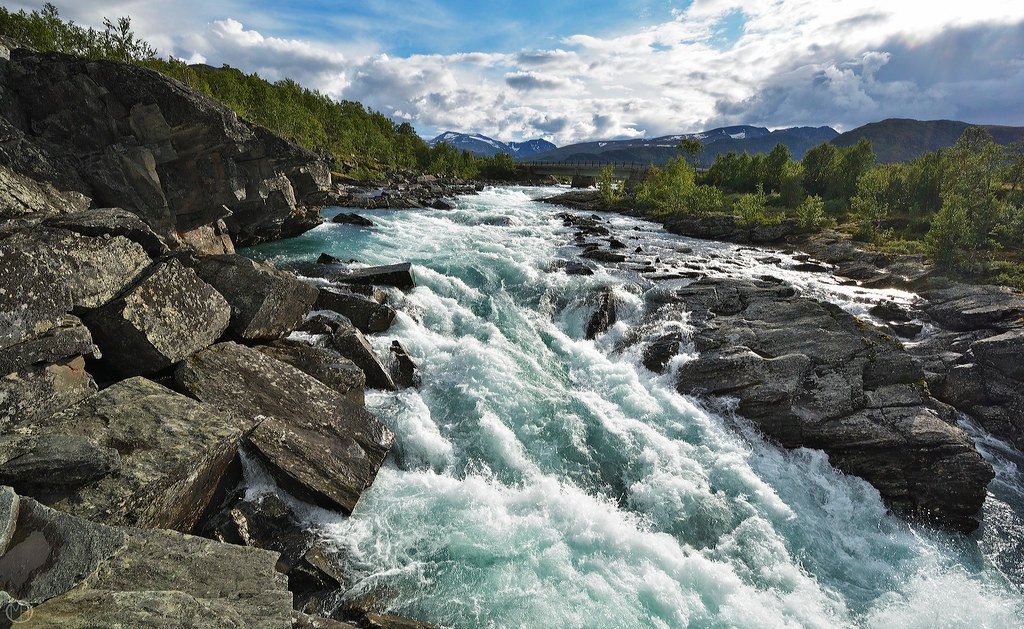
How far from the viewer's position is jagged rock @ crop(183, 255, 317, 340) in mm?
14141

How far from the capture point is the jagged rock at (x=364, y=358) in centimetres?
1605

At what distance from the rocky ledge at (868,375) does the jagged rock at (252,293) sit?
1488 cm

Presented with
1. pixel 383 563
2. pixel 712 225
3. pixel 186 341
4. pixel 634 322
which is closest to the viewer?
pixel 383 563

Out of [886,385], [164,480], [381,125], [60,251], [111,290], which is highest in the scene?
[381,125]

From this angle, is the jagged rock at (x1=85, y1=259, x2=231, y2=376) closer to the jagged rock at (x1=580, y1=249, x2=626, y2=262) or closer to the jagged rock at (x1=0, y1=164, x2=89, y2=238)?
the jagged rock at (x1=0, y1=164, x2=89, y2=238)

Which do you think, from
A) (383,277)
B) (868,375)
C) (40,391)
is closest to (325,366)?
(40,391)

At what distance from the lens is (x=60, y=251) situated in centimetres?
1053

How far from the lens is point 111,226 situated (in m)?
11.9

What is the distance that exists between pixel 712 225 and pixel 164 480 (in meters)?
62.2

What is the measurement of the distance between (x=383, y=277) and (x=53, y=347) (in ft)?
47.8

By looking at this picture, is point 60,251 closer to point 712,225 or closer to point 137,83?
point 137,83

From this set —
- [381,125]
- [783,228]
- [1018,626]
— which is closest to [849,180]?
[783,228]

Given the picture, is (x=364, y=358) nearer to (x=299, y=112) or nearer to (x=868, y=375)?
(x=868, y=375)

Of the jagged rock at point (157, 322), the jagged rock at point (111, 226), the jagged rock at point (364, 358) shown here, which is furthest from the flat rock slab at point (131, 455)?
the jagged rock at point (364, 358)
